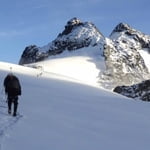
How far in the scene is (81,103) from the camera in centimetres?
2403

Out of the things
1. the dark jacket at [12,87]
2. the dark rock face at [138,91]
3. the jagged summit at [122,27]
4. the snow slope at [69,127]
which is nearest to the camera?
the snow slope at [69,127]

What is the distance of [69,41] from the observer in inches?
6452

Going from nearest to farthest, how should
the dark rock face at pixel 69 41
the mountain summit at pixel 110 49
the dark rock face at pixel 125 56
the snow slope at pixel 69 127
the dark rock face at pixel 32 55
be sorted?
the snow slope at pixel 69 127, the dark rock face at pixel 125 56, the mountain summit at pixel 110 49, the dark rock face at pixel 69 41, the dark rock face at pixel 32 55

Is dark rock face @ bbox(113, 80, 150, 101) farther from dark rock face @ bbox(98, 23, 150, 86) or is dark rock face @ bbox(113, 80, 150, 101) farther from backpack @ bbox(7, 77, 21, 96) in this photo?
backpack @ bbox(7, 77, 21, 96)

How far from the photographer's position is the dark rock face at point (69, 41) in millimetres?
159425

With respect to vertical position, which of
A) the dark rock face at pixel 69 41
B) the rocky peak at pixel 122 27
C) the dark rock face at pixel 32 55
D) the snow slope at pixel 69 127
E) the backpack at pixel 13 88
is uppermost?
the rocky peak at pixel 122 27

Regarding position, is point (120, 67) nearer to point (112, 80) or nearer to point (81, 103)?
point (112, 80)

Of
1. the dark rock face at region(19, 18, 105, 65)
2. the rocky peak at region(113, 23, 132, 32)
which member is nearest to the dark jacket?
the dark rock face at region(19, 18, 105, 65)

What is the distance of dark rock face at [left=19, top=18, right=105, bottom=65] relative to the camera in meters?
159

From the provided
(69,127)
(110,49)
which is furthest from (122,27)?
(69,127)

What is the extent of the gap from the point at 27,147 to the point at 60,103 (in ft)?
→ 33.2

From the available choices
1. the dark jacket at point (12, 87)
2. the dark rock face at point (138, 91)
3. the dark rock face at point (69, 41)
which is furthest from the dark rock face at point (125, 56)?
the dark jacket at point (12, 87)

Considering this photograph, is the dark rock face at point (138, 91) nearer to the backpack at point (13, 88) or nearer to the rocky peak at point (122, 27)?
the backpack at point (13, 88)

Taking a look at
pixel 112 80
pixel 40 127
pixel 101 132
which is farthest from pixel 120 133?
pixel 112 80
